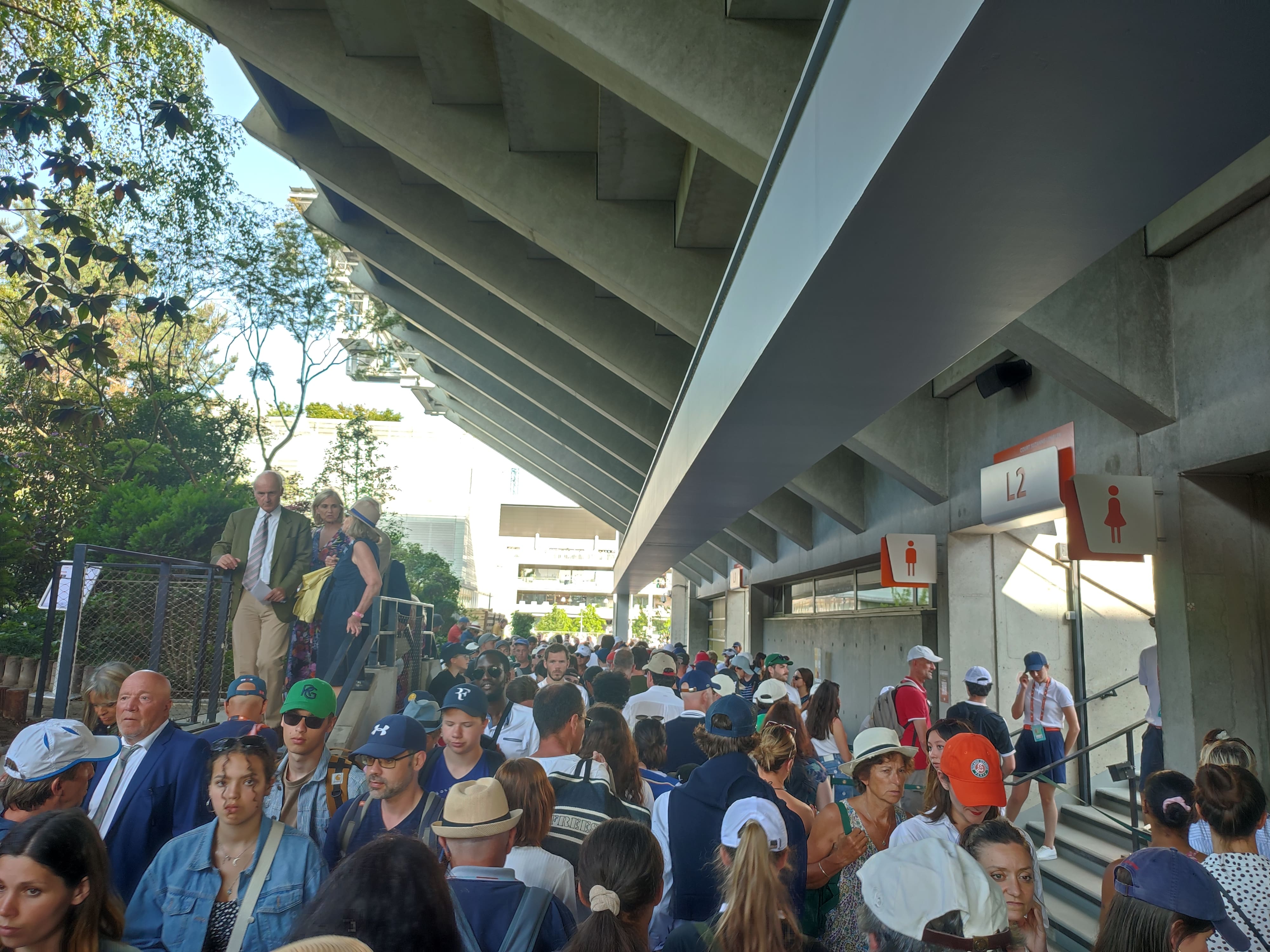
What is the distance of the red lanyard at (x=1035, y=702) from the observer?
27.2 feet

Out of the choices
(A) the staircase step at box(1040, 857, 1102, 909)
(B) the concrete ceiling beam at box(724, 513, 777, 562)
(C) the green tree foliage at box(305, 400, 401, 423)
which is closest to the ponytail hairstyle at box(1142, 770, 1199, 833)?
(A) the staircase step at box(1040, 857, 1102, 909)

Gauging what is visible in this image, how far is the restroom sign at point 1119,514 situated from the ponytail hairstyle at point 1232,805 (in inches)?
142

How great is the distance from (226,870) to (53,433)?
1649 centimetres

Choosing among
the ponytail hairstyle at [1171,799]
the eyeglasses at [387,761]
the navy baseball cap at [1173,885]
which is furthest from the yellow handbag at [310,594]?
the navy baseball cap at [1173,885]

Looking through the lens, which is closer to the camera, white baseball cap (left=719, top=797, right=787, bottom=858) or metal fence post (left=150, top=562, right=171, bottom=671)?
white baseball cap (left=719, top=797, right=787, bottom=858)

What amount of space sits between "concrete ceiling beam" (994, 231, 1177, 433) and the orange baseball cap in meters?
4.23

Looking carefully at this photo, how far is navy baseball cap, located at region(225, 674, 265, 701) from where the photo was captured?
5488 millimetres

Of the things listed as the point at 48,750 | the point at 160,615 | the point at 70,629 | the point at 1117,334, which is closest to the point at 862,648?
the point at 1117,334

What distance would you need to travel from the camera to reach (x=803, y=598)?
72.5ft

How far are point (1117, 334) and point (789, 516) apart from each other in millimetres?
11961

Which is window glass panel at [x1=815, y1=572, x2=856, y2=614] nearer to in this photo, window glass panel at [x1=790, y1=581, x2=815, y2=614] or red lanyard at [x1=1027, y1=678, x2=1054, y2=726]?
window glass panel at [x1=790, y1=581, x2=815, y2=614]

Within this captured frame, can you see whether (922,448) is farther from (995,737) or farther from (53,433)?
(53,433)

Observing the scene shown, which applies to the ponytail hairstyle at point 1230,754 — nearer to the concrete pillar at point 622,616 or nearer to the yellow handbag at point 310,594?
the yellow handbag at point 310,594

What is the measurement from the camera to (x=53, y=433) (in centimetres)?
1633
